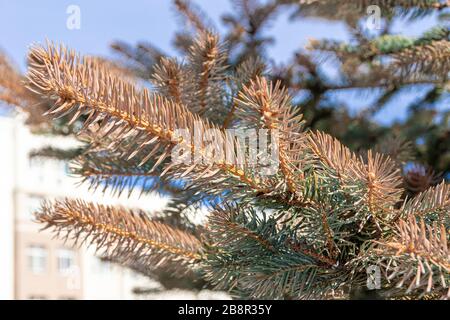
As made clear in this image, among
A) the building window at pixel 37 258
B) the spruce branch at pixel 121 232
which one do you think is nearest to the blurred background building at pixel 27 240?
the building window at pixel 37 258

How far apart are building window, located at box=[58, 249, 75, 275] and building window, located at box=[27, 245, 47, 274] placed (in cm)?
23

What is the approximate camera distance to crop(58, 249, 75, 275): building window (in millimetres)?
6969

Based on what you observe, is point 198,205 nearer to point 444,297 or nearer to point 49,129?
point 444,297

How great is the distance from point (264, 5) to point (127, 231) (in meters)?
0.47

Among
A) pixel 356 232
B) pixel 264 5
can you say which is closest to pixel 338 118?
pixel 264 5

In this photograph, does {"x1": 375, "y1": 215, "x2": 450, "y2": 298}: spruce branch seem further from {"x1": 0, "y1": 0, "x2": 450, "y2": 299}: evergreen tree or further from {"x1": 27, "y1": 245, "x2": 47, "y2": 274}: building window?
{"x1": 27, "y1": 245, "x2": 47, "y2": 274}: building window

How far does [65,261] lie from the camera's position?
23.2 feet

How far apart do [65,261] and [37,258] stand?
45cm

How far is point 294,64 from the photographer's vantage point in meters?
0.78

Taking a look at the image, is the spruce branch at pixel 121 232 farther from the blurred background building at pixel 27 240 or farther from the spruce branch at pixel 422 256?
the blurred background building at pixel 27 240

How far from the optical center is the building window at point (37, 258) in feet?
21.7

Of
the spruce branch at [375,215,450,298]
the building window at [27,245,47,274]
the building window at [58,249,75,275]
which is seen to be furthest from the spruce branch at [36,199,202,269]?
the building window at [58,249,75,275]

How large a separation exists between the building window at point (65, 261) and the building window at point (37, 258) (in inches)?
9.2

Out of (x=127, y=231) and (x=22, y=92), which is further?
(x=22, y=92)
